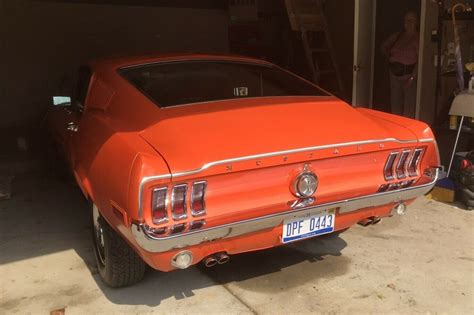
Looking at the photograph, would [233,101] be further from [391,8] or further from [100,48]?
[100,48]

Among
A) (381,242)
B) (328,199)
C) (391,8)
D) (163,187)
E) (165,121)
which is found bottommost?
(381,242)

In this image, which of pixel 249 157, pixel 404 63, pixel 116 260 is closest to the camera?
pixel 249 157

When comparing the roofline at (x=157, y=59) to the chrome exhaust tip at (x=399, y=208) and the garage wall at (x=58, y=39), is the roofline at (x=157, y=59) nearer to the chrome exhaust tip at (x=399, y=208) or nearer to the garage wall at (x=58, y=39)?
the chrome exhaust tip at (x=399, y=208)

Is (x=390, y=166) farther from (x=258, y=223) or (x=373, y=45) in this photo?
(x=373, y=45)

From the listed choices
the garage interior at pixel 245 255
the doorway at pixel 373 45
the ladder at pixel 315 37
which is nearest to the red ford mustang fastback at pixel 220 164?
the garage interior at pixel 245 255

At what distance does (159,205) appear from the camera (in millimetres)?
2570

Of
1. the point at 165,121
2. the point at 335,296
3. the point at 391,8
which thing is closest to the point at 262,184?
the point at 165,121

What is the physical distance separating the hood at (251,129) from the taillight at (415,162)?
0.38 feet

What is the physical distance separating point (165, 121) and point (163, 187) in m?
0.61

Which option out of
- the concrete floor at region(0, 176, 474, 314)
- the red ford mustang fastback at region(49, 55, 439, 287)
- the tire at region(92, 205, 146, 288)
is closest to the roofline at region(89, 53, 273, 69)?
the red ford mustang fastback at region(49, 55, 439, 287)

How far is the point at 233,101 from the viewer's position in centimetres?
348

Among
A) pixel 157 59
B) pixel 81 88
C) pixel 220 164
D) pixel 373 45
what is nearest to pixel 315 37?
pixel 373 45

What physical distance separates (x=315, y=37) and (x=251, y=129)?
6630 mm

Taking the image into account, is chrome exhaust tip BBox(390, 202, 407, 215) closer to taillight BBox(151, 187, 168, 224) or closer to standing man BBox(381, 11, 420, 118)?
taillight BBox(151, 187, 168, 224)
